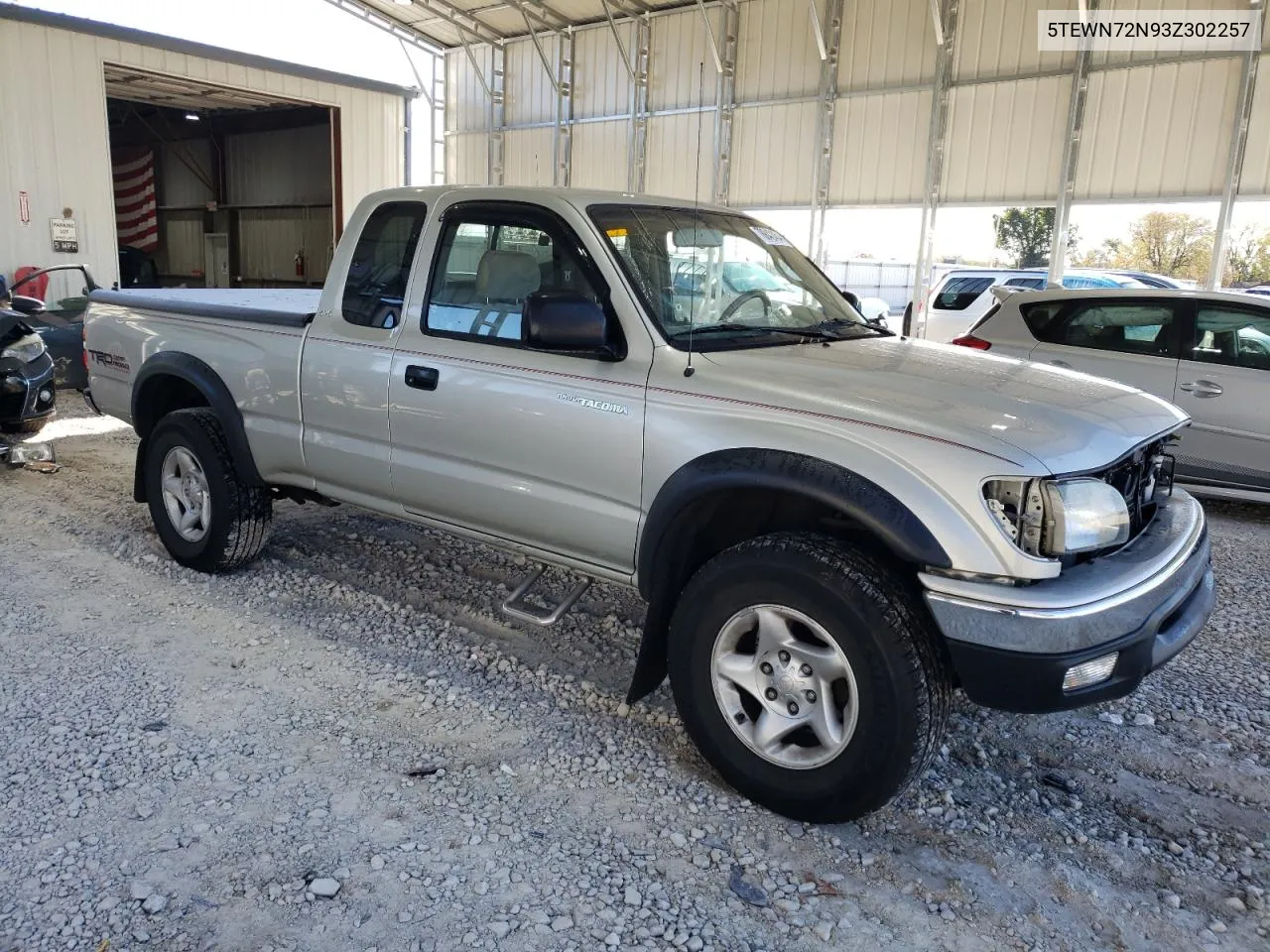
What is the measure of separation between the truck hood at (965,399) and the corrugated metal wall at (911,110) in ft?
39.3

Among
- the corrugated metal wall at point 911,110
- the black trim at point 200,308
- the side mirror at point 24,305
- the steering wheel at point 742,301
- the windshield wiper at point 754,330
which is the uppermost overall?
the corrugated metal wall at point 911,110

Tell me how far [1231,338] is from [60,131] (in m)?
14.8

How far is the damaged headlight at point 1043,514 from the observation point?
2.58 meters

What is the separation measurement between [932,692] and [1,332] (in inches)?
293

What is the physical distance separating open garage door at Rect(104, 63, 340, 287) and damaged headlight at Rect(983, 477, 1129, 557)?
2031cm

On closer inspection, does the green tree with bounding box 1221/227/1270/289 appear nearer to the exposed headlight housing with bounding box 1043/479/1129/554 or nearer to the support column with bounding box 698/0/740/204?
the support column with bounding box 698/0/740/204

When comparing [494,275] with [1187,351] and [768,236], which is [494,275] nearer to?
[768,236]

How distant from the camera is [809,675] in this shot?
2877mm

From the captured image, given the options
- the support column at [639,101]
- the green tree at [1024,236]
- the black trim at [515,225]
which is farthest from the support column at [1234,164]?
the black trim at [515,225]

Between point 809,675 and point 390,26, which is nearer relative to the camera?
point 809,675

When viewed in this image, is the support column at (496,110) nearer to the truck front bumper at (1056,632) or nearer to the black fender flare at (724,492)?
the black fender flare at (724,492)

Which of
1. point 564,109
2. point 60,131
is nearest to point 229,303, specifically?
point 60,131

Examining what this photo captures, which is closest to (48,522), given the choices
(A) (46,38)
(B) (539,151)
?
(A) (46,38)

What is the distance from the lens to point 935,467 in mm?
2619
